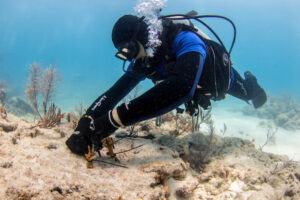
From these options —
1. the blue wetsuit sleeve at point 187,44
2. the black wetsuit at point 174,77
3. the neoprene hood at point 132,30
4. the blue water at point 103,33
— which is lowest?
the black wetsuit at point 174,77

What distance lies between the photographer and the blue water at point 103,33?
83.8 metres

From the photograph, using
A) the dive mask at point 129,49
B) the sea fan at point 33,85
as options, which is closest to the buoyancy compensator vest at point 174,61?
the dive mask at point 129,49

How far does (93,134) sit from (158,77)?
4.40 ft

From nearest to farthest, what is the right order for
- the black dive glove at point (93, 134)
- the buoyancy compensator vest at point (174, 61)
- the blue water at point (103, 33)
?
1. the black dive glove at point (93, 134)
2. the buoyancy compensator vest at point (174, 61)
3. the blue water at point (103, 33)

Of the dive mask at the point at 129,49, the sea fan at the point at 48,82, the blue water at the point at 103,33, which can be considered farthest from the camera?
the blue water at the point at 103,33

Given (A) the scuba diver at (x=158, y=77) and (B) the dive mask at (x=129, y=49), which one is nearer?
(A) the scuba diver at (x=158, y=77)

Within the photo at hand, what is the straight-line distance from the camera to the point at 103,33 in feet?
405

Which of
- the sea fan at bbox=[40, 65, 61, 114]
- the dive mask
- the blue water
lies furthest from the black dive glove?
the blue water

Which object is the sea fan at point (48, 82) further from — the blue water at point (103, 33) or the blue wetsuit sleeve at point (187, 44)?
the blue water at point (103, 33)

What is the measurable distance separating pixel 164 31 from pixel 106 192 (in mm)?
2068

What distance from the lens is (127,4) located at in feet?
242

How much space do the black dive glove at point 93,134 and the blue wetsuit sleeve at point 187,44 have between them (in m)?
1.14

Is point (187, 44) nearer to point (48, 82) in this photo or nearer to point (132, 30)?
point (132, 30)

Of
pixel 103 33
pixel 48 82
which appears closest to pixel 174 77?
pixel 48 82
